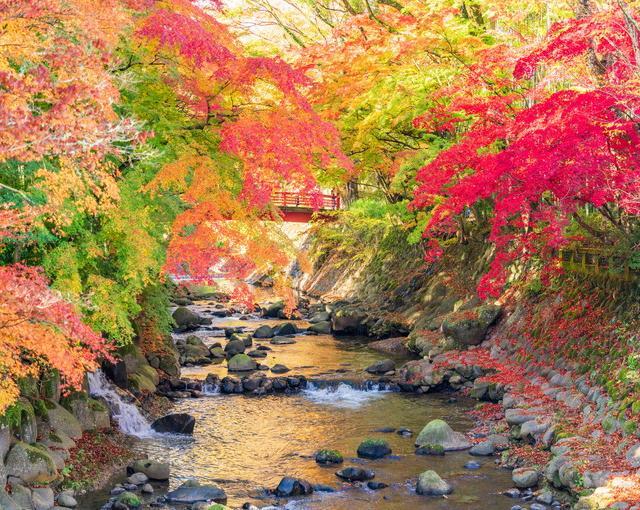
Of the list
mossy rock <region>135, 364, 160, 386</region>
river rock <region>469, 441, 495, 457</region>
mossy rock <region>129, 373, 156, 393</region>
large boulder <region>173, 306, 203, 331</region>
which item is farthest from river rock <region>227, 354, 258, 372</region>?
river rock <region>469, 441, 495, 457</region>

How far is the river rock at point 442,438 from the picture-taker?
15094 mm

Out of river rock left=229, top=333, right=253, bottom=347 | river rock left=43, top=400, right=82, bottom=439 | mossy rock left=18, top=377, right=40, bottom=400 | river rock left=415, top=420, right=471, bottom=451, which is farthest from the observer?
river rock left=229, top=333, right=253, bottom=347

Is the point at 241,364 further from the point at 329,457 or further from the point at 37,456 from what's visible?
the point at 37,456

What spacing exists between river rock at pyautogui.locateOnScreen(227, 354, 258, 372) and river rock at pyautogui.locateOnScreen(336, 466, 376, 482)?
9.54 meters

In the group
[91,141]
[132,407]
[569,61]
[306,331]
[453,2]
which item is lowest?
[306,331]

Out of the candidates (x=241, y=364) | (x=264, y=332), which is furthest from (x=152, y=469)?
(x=264, y=332)

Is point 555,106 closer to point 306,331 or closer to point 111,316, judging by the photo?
point 111,316

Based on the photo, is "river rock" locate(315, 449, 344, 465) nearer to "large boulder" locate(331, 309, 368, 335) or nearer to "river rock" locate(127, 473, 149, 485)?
"river rock" locate(127, 473, 149, 485)

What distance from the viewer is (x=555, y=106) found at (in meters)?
14.0

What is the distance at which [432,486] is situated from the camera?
12719 millimetres

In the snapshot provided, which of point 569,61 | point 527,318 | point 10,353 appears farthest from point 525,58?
point 10,353

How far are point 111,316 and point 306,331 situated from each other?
17.5 m

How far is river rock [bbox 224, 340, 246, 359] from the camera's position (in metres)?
25.2

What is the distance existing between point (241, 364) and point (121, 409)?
21.9 feet
